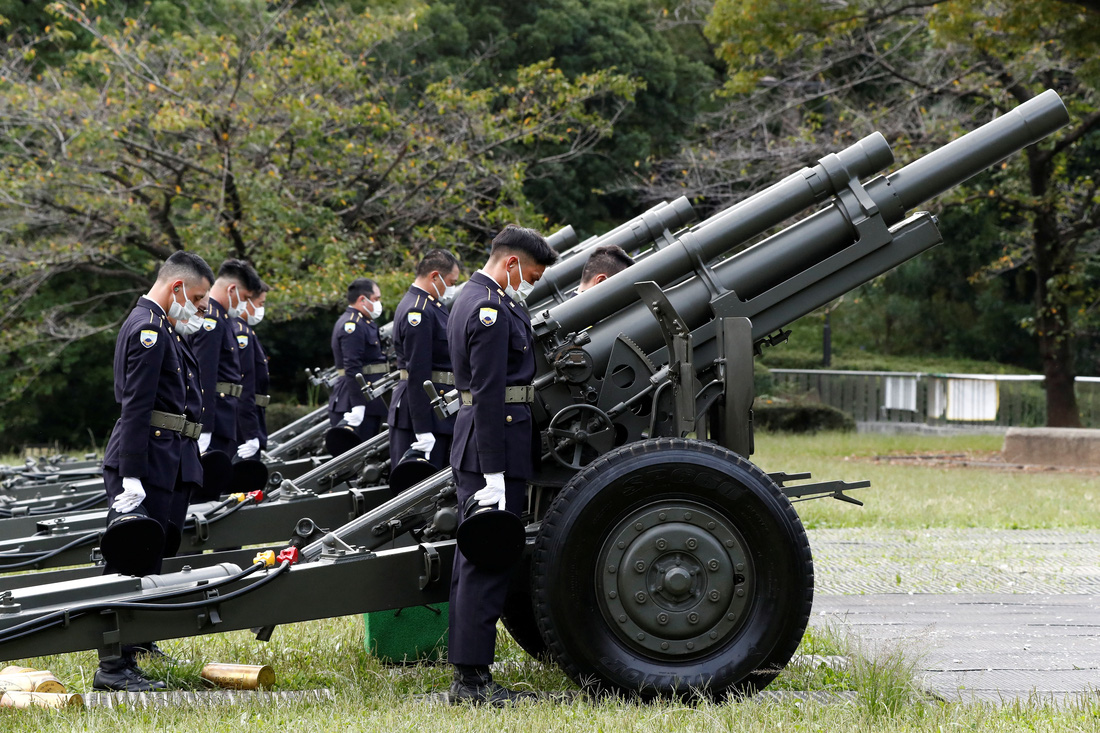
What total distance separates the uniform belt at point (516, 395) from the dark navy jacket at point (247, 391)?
15.0ft

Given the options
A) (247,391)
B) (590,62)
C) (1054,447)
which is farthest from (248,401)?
(590,62)

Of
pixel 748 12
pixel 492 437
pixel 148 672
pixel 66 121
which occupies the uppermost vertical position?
pixel 748 12

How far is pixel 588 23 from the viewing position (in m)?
24.7

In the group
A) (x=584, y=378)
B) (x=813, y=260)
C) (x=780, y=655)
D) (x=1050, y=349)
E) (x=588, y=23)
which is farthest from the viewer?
(x=588, y=23)

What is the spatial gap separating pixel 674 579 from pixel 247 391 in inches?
215

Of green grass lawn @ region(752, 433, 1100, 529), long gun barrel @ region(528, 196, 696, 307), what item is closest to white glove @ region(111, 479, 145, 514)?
long gun barrel @ region(528, 196, 696, 307)

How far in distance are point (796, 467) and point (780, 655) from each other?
10.9m

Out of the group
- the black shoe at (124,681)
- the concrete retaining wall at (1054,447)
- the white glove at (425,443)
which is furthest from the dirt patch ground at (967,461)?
the black shoe at (124,681)

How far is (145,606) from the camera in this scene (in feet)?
13.8

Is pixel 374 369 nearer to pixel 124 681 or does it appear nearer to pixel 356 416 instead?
pixel 356 416

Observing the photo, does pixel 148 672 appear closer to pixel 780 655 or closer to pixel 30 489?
pixel 780 655

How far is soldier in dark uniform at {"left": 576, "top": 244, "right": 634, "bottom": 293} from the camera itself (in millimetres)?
5734

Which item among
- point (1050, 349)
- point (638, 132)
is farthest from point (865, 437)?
point (638, 132)

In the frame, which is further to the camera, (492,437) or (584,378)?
(584,378)
